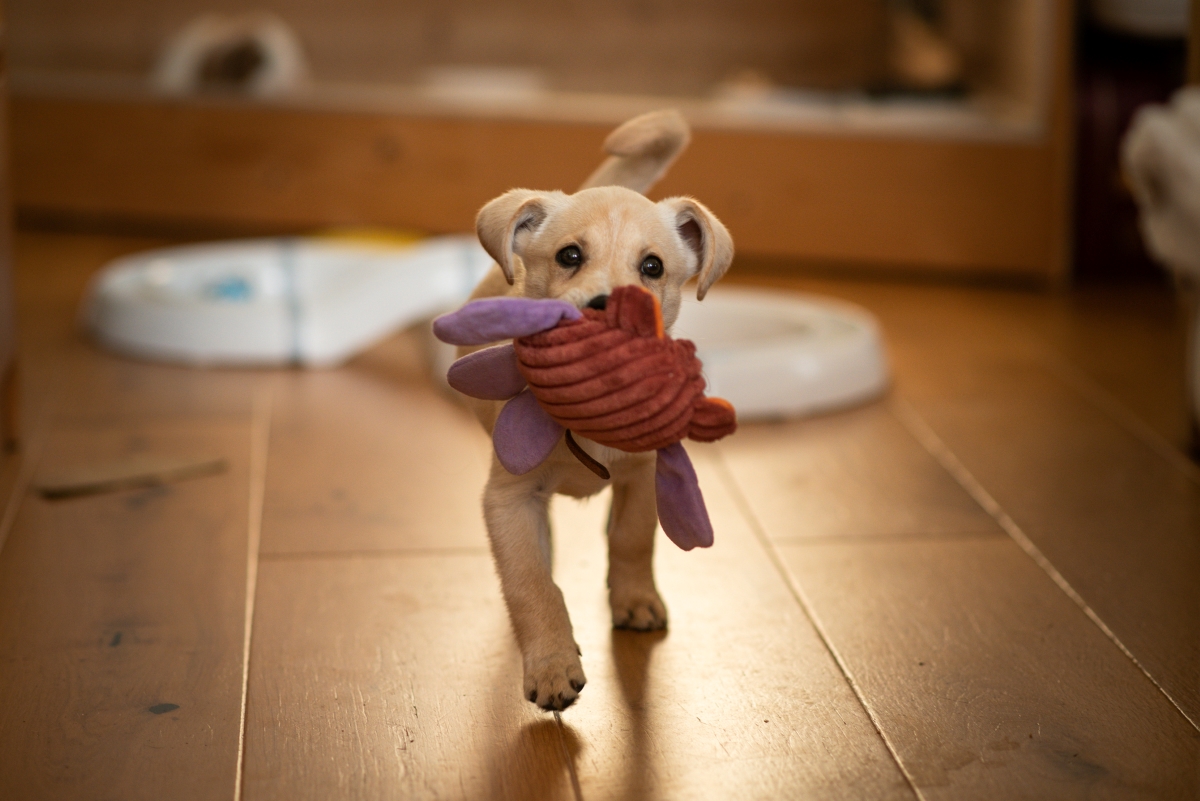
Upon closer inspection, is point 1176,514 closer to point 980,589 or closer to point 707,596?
point 980,589

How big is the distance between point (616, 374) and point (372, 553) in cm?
73

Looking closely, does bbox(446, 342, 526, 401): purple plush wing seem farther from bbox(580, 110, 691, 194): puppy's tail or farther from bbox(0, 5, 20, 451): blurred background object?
bbox(0, 5, 20, 451): blurred background object

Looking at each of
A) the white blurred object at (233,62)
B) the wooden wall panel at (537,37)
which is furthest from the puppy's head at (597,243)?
the white blurred object at (233,62)

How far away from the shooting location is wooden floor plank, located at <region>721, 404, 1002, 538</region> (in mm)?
1976

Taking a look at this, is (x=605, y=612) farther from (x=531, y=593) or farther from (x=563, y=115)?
(x=563, y=115)

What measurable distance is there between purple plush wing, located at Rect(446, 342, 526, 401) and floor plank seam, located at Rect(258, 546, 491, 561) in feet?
1.75

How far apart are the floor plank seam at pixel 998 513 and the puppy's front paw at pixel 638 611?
0.53m

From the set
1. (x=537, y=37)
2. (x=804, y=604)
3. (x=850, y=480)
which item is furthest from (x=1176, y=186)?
(x=537, y=37)

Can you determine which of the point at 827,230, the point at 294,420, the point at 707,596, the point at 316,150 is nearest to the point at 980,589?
the point at 707,596

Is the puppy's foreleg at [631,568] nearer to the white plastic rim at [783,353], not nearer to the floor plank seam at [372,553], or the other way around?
the floor plank seam at [372,553]

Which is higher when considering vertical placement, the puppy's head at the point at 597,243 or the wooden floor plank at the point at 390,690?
the puppy's head at the point at 597,243

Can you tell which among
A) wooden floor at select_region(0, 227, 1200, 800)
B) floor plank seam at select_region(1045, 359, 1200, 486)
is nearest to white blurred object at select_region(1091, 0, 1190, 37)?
floor plank seam at select_region(1045, 359, 1200, 486)

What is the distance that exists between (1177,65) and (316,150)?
2399 mm

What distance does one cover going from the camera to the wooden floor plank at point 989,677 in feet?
4.19
